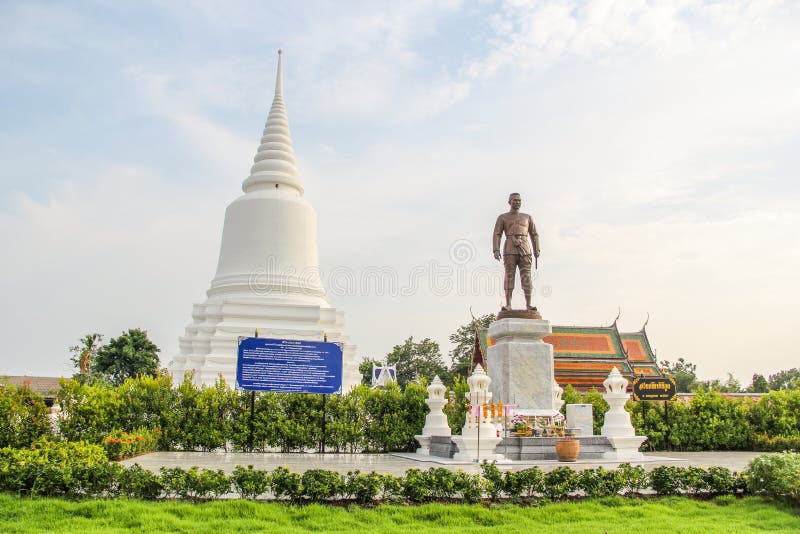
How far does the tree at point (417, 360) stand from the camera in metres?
49.2

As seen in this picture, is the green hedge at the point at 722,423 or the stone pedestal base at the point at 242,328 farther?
the stone pedestal base at the point at 242,328

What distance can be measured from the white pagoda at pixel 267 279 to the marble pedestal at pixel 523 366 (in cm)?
899

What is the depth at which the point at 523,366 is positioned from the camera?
14.4 meters

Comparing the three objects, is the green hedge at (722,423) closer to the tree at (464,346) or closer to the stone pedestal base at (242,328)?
the stone pedestal base at (242,328)

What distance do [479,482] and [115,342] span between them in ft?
120

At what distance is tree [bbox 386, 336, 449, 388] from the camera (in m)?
49.2

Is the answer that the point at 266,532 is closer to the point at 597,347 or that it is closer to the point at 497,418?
the point at 497,418

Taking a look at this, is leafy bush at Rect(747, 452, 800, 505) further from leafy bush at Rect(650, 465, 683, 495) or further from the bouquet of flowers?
the bouquet of flowers

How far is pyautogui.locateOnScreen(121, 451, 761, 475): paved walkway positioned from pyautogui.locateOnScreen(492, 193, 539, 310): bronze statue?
13.8ft

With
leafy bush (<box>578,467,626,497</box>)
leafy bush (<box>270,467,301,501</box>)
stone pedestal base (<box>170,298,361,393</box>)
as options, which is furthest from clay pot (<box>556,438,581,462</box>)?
stone pedestal base (<box>170,298,361,393</box>)

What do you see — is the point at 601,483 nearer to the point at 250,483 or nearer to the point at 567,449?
the point at 567,449

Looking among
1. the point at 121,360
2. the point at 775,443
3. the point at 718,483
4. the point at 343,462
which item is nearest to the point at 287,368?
the point at 343,462

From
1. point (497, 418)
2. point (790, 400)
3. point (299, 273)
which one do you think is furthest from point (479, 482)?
point (299, 273)

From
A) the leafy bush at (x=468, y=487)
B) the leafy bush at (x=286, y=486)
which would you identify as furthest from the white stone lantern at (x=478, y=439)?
the leafy bush at (x=286, y=486)
